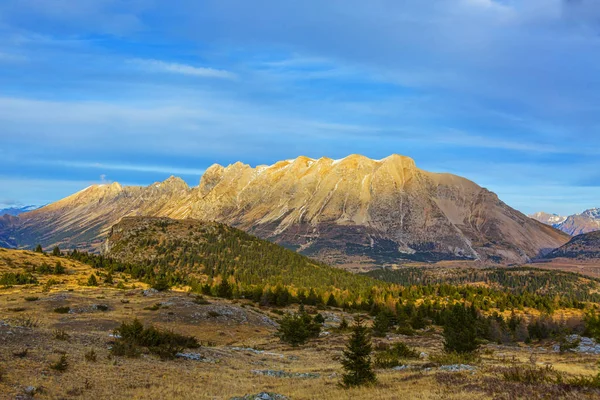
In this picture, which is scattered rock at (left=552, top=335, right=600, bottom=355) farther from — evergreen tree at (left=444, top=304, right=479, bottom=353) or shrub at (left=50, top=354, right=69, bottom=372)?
shrub at (left=50, top=354, right=69, bottom=372)

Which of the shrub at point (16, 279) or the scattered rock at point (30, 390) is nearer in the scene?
the scattered rock at point (30, 390)

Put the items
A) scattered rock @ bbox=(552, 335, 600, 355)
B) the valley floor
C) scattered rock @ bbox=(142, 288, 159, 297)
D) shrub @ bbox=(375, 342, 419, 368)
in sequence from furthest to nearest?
scattered rock @ bbox=(142, 288, 159, 297) → scattered rock @ bbox=(552, 335, 600, 355) → shrub @ bbox=(375, 342, 419, 368) → the valley floor

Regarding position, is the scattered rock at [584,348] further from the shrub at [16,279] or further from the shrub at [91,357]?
the shrub at [16,279]

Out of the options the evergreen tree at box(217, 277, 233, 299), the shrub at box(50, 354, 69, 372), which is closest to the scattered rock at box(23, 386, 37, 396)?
the shrub at box(50, 354, 69, 372)

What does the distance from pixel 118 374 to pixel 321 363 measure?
23.0 metres

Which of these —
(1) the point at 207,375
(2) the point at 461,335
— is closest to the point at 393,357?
(2) the point at 461,335

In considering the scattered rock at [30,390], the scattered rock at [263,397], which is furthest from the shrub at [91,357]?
the scattered rock at [263,397]

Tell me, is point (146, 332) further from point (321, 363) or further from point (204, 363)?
point (321, 363)

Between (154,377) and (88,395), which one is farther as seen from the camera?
(154,377)

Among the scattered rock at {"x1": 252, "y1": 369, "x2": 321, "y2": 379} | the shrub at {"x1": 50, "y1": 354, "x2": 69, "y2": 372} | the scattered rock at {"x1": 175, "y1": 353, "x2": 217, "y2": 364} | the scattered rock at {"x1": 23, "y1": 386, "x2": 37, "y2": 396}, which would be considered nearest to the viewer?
the scattered rock at {"x1": 23, "y1": 386, "x2": 37, "y2": 396}

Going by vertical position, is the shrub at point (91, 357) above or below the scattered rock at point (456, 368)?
above

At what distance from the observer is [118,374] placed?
934 inches

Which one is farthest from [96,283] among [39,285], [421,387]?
[421,387]

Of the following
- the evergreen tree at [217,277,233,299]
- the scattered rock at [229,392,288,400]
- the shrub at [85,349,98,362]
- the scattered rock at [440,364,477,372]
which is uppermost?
the shrub at [85,349,98,362]
